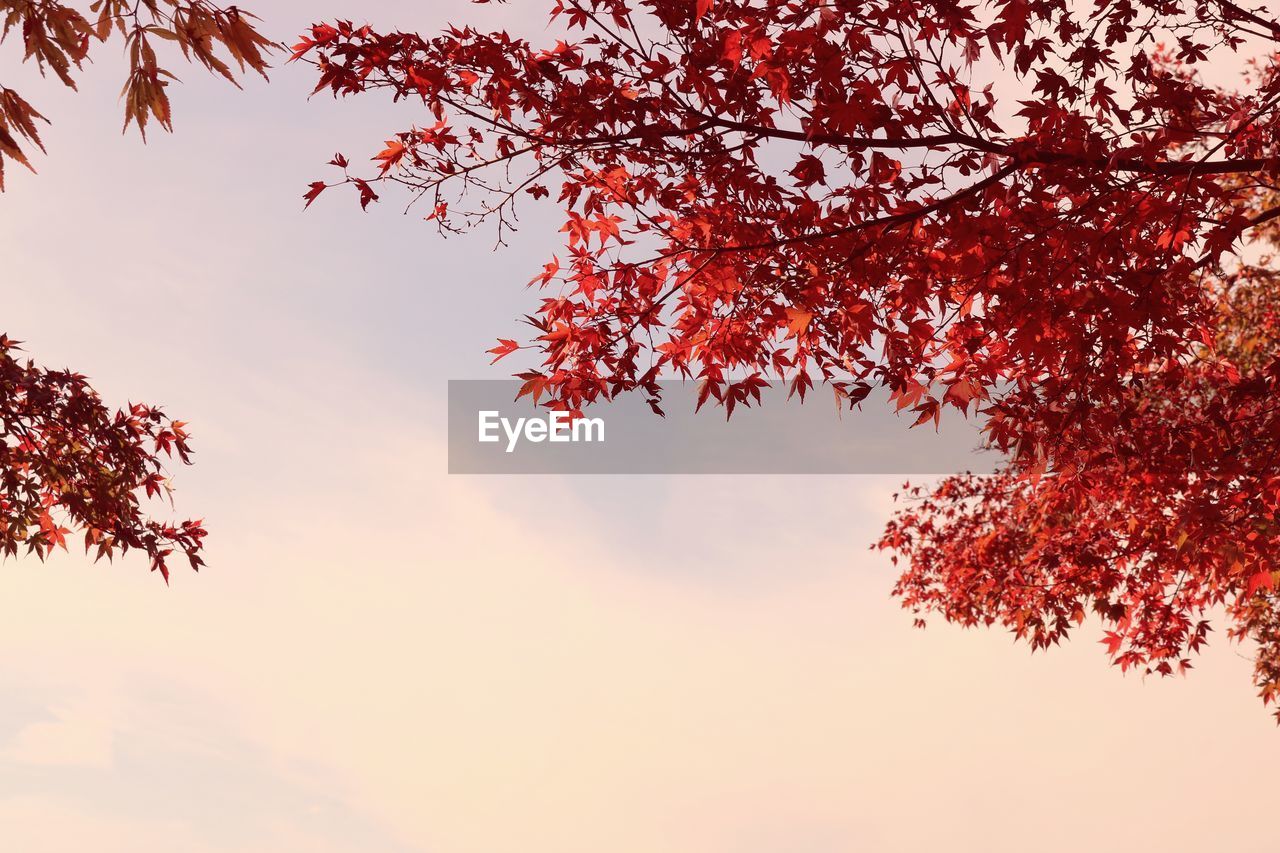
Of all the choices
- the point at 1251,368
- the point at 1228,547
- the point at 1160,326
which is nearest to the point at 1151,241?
the point at 1160,326

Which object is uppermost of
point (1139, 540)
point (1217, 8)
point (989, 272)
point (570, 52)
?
point (1217, 8)

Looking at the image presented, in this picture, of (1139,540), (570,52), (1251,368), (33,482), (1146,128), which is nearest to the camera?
(1146,128)

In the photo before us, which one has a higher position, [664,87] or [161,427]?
[664,87]

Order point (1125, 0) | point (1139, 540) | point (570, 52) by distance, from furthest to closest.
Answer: point (1139, 540) → point (1125, 0) → point (570, 52)

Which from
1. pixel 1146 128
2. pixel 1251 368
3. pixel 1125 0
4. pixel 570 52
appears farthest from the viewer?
pixel 1251 368

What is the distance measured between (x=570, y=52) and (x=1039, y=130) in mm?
2992

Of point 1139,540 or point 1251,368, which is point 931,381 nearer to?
point 1139,540

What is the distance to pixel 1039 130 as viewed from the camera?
246 inches

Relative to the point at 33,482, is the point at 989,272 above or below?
above

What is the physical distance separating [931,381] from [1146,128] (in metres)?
1.94

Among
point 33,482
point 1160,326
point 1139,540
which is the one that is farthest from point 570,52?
point 1139,540

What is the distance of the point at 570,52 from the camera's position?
22.3ft

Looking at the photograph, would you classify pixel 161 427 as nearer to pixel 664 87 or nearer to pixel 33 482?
pixel 33 482

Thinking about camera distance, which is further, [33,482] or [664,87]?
[33,482]
